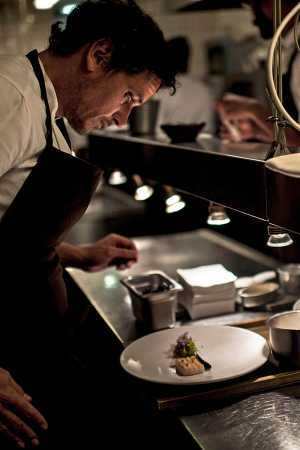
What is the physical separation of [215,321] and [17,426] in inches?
38.1

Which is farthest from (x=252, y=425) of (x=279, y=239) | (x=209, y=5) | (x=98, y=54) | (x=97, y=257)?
(x=209, y=5)

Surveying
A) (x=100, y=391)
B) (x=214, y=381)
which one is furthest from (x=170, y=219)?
(x=214, y=381)

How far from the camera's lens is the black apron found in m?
2.14

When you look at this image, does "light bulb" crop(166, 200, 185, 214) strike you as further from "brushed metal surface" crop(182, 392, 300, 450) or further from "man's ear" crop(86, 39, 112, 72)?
"brushed metal surface" crop(182, 392, 300, 450)

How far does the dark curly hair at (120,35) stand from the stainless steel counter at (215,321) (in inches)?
41.3

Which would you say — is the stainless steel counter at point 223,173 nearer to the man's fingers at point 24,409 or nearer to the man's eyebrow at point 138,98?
the man's eyebrow at point 138,98

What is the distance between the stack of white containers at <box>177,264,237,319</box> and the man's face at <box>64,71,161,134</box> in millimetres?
771

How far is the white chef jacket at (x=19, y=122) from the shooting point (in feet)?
6.50

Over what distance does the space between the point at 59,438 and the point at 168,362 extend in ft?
1.78

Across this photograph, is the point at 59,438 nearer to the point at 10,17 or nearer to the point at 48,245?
the point at 48,245

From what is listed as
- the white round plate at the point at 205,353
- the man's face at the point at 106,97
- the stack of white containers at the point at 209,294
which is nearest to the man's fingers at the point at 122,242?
the stack of white containers at the point at 209,294

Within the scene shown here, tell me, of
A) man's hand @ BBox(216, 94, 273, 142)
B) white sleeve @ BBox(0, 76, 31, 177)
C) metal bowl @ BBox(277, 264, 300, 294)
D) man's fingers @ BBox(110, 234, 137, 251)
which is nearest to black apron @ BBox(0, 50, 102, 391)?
white sleeve @ BBox(0, 76, 31, 177)

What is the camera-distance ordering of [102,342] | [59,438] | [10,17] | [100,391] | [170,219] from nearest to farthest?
[59,438], [100,391], [102,342], [170,219], [10,17]

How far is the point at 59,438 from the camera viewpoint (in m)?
2.38
